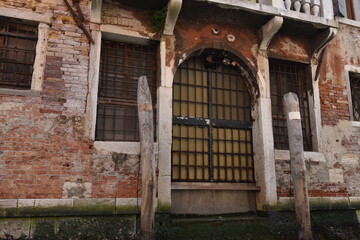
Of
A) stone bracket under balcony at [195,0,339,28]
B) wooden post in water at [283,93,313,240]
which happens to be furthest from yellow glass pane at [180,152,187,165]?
stone bracket under balcony at [195,0,339,28]

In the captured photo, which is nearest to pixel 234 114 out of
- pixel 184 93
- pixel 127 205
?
pixel 184 93

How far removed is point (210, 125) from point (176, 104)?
75 centimetres

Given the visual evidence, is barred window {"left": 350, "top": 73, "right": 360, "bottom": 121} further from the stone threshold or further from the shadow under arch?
the stone threshold

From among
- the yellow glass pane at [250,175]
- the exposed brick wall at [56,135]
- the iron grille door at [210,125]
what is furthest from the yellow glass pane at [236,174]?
the exposed brick wall at [56,135]

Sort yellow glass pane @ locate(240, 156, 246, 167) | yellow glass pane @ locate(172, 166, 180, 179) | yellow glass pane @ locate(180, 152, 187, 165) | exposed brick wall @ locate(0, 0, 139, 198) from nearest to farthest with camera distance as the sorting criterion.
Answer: exposed brick wall @ locate(0, 0, 139, 198) < yellow glass pane @ locate(172, 166, 180, 179) < yellow glass pane @ locate(180, 152, 187, 165) < yellow glass pane @ locate(240, 156, 246, 167)

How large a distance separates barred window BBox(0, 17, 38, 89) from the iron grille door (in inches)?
98.1

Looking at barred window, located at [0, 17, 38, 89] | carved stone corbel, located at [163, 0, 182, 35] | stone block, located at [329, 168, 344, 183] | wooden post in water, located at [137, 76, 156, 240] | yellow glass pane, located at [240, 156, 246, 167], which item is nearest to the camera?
wooden post in water, located at [137, 76, 156, 240]

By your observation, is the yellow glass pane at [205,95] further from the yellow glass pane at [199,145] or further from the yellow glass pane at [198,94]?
the yellow glass pane at [199,145]

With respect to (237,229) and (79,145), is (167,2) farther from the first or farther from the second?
(237,229)

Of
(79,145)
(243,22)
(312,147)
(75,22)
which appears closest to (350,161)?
(312,147)

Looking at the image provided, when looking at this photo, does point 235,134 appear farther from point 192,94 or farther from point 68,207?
point 68,207

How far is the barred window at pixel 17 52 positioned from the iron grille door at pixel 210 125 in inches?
98.1

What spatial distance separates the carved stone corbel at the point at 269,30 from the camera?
6250 mm

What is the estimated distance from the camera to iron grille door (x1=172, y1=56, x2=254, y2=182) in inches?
237
